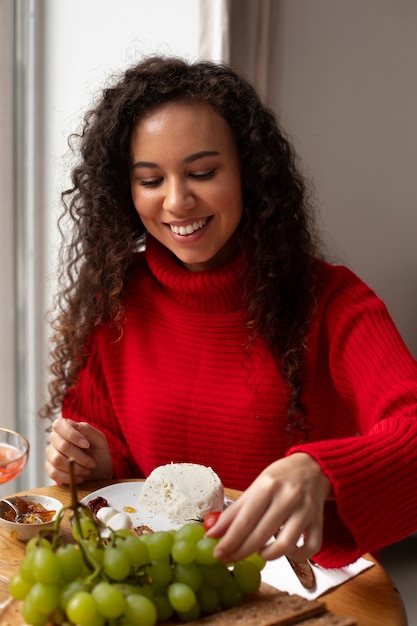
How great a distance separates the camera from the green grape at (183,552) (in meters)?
0.83

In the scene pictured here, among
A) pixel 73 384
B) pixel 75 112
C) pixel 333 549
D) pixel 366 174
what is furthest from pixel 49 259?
pixel 333 549

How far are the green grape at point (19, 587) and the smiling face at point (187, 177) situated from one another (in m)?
0.84

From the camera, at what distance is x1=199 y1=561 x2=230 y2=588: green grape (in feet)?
2.76

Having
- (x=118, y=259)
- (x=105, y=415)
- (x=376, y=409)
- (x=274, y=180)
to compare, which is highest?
(x=274, y=180)

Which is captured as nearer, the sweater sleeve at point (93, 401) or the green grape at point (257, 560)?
the green grape at point (257, 560)

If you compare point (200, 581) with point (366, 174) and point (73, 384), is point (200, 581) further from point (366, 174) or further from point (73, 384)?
point (366, 174)

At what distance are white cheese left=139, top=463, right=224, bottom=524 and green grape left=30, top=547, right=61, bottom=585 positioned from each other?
0.54 metres

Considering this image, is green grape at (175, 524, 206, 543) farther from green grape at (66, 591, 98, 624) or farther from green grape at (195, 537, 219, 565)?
green grape at (66, 591, 98, 624)

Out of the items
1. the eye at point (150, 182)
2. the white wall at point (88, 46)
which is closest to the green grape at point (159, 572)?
the eye at point (150, 182)

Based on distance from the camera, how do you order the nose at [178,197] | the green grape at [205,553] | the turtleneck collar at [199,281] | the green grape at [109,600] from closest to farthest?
the green grape at [109,600] → the green grape at [205,553] → the nose at [178,197] → the turtleneck collar at [199,281]

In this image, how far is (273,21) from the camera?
218cm

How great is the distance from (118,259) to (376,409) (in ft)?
2.22

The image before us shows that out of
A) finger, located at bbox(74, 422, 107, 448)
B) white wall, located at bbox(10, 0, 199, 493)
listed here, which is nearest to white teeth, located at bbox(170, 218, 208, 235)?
finger, located at bbox(74, 422, 107, 448)

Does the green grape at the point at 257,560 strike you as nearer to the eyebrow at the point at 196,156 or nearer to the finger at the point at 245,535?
the finger at the point at 245,535
